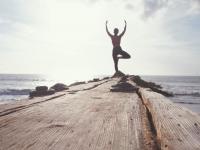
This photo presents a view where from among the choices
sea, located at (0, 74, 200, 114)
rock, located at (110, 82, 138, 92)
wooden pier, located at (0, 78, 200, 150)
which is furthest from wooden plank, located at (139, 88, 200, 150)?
sea, located at (0, 74, 200, 114)

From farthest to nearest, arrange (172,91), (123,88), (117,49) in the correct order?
(172,91), (117,49), (123,88)

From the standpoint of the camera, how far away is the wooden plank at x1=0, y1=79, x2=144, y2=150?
1.43 metres

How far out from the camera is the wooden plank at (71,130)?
1427mm

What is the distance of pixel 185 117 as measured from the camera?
204cm

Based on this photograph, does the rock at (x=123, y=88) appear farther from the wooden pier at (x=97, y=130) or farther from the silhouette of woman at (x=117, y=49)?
the silhouette of woman at (x=117, y=49)

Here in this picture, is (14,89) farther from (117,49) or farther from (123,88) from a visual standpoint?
(123,88)

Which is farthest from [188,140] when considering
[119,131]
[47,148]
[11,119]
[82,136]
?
[11,119]

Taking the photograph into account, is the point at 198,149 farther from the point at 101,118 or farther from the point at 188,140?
the point at 101,118

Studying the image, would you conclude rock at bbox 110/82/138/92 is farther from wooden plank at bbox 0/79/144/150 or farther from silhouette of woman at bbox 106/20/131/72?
silhouette of woman at bbox 106/20/131/72

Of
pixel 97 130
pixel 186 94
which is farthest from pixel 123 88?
pixel 186 94

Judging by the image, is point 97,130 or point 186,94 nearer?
point 97,130

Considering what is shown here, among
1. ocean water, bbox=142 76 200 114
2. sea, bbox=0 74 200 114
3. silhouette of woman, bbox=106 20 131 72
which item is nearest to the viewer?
silhouette of woman, bbox=106 20 131 72

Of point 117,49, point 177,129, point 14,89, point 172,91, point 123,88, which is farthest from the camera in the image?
point 14,89

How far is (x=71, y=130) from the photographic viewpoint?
1.71 metres
